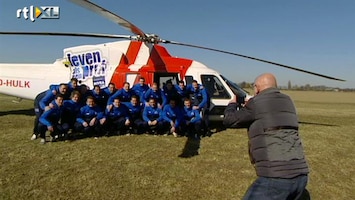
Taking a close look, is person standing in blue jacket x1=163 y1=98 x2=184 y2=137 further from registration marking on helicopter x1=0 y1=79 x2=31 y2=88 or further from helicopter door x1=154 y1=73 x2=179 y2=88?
registration marking on helicopter x1=0 y1=79 x2=31 y2=88

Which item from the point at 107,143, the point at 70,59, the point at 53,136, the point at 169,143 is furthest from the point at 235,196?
the point at 70,59

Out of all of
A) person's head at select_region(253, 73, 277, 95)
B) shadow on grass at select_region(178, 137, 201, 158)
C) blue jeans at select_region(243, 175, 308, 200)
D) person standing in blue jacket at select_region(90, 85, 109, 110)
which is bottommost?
shadow on grass at select_region(178, 137, 201, 158)

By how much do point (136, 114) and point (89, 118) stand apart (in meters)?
1.28

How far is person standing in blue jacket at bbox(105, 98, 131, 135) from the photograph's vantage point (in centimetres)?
802

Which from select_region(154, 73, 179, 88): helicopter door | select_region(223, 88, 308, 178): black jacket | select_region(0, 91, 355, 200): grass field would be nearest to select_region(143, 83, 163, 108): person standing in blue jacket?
select_region(154, 73, 179, 88): helicopter door

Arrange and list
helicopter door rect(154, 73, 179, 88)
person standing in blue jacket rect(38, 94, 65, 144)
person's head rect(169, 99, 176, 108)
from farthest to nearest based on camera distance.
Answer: helicopter door rect(154, 73, 179, 88) < person's head rect(169, 99, 176, 108) < person standing in blue jacket rect(38, 94, 65, 144)

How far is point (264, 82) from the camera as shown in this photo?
2.80 meters

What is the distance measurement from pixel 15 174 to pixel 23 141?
244 cm

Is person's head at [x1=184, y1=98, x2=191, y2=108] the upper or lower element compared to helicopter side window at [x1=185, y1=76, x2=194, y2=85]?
lower

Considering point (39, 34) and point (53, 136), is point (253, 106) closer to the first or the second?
point (39, 34)

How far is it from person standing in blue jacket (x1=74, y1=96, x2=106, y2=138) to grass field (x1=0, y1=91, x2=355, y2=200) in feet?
1.25

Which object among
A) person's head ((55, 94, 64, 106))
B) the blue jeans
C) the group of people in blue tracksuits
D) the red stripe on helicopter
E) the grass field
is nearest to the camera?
the blue jeans

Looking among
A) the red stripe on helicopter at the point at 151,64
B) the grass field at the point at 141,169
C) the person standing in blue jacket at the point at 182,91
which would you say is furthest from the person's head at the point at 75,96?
the person standing in blue jacket at the point at 182,91

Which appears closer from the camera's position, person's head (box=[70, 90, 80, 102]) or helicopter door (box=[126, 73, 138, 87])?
person's head (box=[70, 90, 80, 102])
